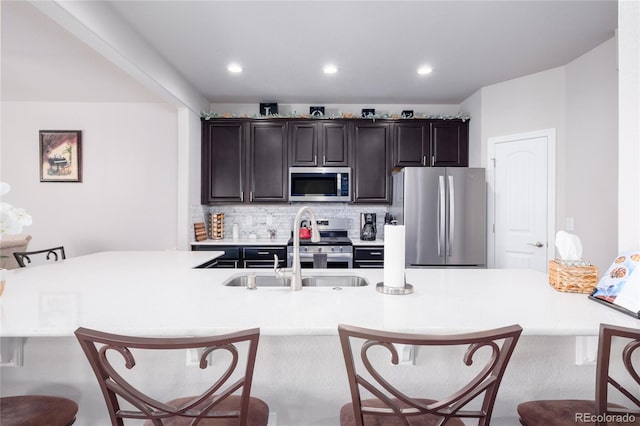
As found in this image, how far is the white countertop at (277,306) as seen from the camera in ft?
3.49

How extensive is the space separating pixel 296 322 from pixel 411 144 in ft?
11.3

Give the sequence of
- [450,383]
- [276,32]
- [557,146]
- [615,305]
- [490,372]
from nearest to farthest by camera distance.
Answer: [490,372], [615,305], [450,383], [276,32], [557,146]

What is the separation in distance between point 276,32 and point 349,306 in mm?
2280

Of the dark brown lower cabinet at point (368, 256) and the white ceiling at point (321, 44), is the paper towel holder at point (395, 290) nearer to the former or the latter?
the white ceiling at point (321, 44)

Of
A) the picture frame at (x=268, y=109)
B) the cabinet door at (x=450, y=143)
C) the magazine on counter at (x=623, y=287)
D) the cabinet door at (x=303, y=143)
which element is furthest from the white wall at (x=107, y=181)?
the magazine on counter at (x=623, y=287)

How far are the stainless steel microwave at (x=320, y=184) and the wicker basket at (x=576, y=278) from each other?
2.71m

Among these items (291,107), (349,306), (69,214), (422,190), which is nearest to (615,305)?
(349,306)

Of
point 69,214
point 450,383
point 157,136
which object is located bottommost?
point 450,383

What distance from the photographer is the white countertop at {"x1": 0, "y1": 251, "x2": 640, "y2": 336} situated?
1062mm

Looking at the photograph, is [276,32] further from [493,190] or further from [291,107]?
[493,190]

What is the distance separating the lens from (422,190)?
352 centimetres

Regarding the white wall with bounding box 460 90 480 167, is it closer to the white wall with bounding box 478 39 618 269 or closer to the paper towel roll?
the white wall with bounding box 478 39 618 269

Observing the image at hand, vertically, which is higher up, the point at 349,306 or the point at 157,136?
the point at 157,136

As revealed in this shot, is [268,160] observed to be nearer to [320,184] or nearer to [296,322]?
[320,184]
